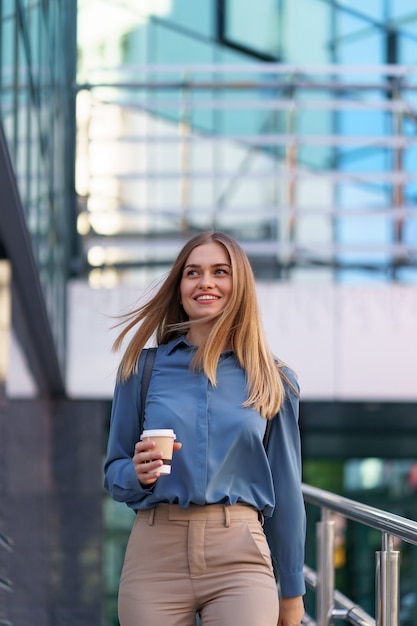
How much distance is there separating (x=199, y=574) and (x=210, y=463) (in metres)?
0.24

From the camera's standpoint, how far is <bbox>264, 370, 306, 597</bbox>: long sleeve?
2971mm

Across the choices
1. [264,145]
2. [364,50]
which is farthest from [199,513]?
[364,50]

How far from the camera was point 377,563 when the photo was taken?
364 cm

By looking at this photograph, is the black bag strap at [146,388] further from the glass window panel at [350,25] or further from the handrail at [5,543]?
the glass window panel at [350,25]

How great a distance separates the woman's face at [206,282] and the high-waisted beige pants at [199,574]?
19.1 inches

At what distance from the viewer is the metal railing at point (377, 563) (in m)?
3.41

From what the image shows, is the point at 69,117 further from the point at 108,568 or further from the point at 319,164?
the point at 108,568

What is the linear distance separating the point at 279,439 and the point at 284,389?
4.8 inches

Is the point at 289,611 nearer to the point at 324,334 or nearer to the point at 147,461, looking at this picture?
the point at 147,461

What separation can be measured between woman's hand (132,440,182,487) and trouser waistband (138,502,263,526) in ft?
0.33

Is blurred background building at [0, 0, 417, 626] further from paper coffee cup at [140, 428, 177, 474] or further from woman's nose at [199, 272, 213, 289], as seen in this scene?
paper coffee cup at [140, 428, 177, 474]

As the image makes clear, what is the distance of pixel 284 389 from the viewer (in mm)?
3027

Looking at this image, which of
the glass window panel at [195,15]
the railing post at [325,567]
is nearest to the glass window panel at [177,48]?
the glass window panel at [195,15]

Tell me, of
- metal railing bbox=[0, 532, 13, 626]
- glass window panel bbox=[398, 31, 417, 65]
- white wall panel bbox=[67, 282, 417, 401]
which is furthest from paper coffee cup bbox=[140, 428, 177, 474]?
glass window panel bbox=[398, 31, 417, 65]
